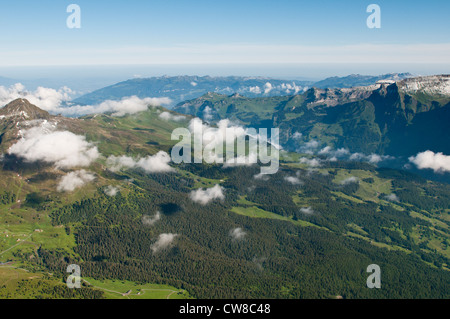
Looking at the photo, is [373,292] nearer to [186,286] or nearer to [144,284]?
[186,286]
